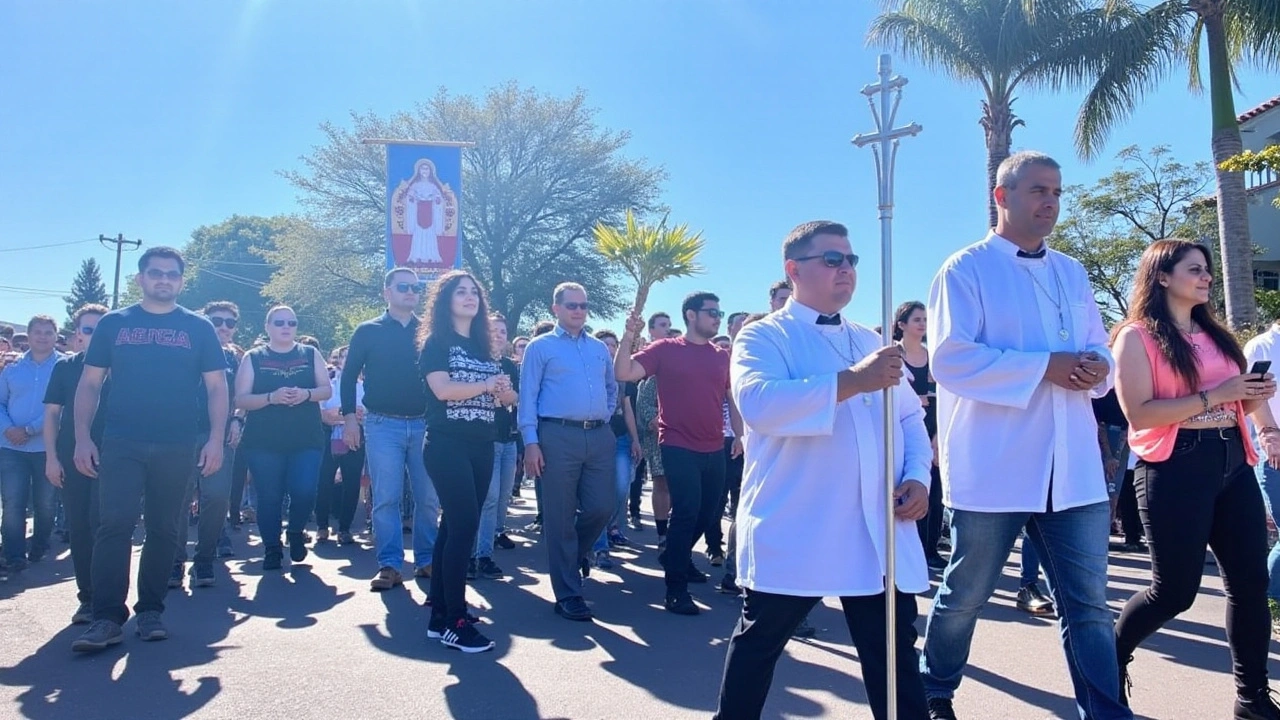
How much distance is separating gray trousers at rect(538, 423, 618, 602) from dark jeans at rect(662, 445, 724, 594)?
0.43 meters

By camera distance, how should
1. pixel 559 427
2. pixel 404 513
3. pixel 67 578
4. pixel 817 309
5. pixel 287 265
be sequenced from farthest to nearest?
pixel 287 265 < pixel 404 513 < pixel 67 578 < pixel 559 427 < pixel 817 309

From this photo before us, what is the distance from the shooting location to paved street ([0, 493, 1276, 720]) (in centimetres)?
414

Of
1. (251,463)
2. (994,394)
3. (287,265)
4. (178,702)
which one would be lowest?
(178,702)

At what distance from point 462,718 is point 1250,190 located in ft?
85.5

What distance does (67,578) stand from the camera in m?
7.29

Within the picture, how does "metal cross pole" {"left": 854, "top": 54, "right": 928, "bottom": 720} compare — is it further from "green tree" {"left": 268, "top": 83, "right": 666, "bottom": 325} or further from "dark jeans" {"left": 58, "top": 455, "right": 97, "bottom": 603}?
"green tree" {"left": 268, "top": 83, "right": 666, "bottom": 325}

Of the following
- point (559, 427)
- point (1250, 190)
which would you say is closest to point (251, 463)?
point (559, 427)

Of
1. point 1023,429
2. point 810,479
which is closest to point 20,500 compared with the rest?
point 810,479

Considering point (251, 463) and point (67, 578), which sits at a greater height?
point (251, 463)

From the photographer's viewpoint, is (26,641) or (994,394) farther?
(26,641)

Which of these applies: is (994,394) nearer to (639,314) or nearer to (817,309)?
(817,309)

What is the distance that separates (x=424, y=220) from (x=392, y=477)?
5465mm

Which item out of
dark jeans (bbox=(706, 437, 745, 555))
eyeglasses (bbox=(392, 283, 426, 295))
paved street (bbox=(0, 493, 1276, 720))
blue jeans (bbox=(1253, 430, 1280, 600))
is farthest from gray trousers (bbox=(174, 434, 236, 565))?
blue jeans (bbox=(1253, 430, 1280, 600))

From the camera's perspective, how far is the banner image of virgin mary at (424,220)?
11578 millimetres
